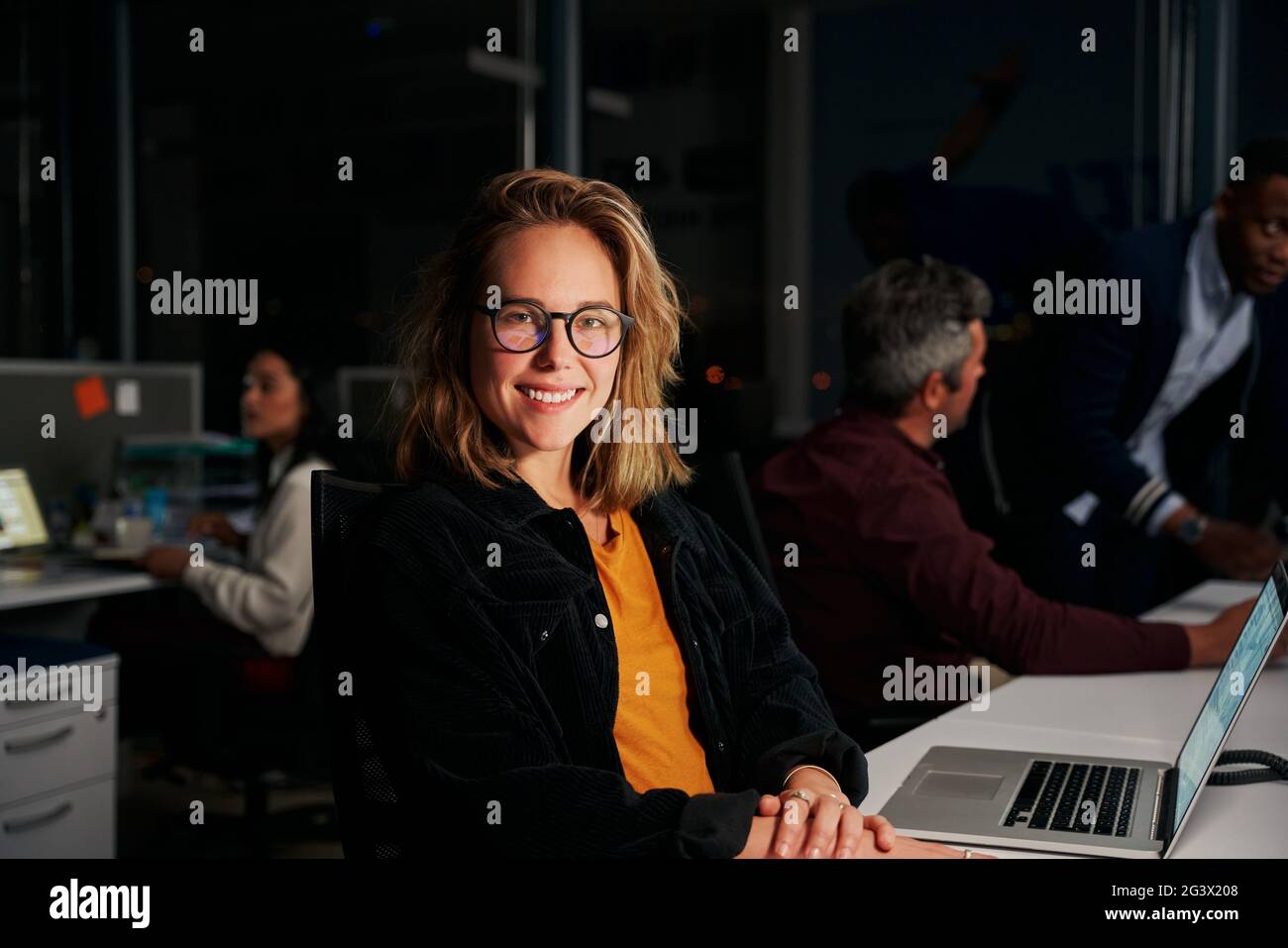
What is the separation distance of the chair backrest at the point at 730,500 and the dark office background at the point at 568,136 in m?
0.57

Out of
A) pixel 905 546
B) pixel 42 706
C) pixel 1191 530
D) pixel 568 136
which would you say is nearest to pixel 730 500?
pixel 905 546

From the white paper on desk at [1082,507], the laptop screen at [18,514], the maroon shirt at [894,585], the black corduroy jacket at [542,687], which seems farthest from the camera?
the laptop screen at [18,514]

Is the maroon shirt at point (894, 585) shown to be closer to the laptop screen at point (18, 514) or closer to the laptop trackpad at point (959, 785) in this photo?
the laptop trackpad at point (959, 785)

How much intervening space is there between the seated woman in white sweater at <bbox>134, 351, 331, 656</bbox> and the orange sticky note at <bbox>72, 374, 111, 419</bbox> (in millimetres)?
790

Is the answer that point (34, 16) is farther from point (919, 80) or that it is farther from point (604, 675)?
point (604, 675)

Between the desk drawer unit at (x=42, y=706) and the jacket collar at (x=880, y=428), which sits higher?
the jacket collar at (x=880, y=428)

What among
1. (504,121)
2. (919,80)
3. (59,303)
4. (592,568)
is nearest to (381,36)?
(504,121)

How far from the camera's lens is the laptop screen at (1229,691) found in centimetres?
113

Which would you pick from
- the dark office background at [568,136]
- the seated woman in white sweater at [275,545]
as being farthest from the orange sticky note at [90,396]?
the seated woman in white sweater at [275,545]

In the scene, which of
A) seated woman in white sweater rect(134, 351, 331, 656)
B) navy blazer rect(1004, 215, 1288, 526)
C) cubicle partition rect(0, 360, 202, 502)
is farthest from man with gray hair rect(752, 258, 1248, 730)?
cubicle partition rect(0, 360, 202, 502)

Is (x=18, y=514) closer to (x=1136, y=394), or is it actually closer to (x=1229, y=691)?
(x=1136, y=394)

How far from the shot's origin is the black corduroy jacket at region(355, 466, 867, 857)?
1.01 metres
